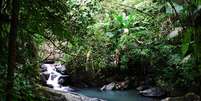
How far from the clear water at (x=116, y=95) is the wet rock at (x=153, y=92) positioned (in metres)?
0.24

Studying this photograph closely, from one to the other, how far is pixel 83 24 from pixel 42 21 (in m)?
1.52

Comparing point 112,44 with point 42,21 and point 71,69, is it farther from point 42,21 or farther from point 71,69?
point 42,21

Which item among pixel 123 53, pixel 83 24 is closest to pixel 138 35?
pixel 123 53

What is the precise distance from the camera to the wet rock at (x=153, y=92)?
35.1 ft

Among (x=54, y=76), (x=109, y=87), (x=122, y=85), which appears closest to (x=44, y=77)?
(x=54, y=76)

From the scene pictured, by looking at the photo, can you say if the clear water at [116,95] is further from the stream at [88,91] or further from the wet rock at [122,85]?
the wet rock at [122,85]

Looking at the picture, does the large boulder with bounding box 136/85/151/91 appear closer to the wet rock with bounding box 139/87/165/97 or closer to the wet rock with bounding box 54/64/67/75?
the wet rock with bounding box 139/87/165/97

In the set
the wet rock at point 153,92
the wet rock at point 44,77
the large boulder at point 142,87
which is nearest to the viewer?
the wet rock at point 153,92

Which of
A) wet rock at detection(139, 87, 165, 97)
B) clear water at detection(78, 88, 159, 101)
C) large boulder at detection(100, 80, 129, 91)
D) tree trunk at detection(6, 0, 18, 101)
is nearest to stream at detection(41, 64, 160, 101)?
clear water at detection(78, 88, 159, 101)

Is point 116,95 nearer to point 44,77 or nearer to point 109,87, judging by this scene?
point 109,87

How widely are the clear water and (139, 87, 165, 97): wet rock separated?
0.78ft

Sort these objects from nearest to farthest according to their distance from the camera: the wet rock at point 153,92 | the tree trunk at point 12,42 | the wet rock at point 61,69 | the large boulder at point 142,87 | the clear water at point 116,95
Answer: the tree trunk at point 12,42, the clear water at point 116,95, the wet rock at point 153,92, the large boulder at point 142,87, the wet rock at point 61,69

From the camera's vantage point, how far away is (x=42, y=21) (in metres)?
2.94

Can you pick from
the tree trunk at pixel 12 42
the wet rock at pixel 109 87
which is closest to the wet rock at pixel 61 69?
the wet rock at pixel 109 87
